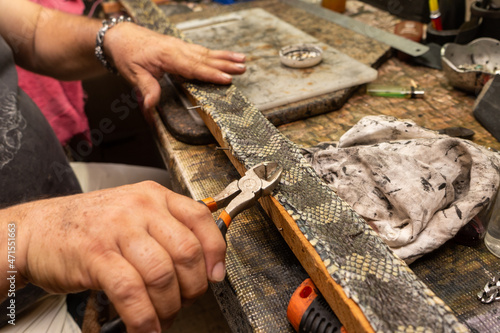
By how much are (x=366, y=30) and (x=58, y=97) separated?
4.89ft

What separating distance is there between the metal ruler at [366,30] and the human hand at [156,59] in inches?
26.0

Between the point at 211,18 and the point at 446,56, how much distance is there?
1.06m

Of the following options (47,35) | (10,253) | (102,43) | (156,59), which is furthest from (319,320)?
(47,35)

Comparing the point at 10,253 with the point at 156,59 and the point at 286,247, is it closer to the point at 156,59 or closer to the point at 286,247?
the point at 286,247

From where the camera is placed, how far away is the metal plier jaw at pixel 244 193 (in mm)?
628

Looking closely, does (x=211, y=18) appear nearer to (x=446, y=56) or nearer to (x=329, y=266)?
(x=446, y=56)

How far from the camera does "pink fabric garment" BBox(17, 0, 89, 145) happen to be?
1656mm

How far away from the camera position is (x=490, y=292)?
59 centimetres

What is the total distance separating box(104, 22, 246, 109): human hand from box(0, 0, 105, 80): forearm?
124 millimetres

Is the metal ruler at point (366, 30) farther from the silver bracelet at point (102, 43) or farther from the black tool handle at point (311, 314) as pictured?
the black tool handle at point (311, 314)

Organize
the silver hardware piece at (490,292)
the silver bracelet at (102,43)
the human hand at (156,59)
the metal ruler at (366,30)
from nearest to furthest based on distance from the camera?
the silver hardware piece at (490,292) < the human hand at (156,59) < the silver bracelet at (102,43) < the metal ruler at (366,30)

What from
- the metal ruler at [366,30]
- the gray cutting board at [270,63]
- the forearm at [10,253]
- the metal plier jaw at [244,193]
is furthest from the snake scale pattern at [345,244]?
the metal ruler at [366,30]

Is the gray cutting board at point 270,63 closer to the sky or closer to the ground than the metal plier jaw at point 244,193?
closer to the ground

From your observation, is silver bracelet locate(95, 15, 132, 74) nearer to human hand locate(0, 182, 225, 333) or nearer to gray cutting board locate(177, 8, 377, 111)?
gray cutting board locate(177, 8, 377, 111)
